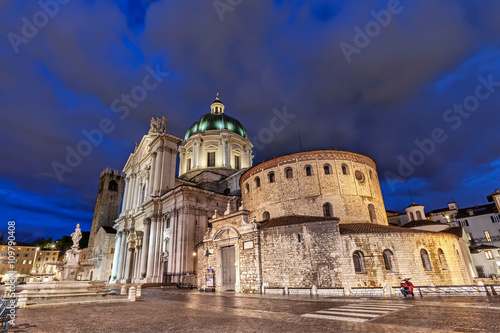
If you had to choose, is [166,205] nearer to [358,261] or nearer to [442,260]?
[358,261]

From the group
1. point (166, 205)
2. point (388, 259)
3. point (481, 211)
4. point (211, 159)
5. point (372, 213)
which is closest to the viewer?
point (388, 259)

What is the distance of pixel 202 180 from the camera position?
139 ft

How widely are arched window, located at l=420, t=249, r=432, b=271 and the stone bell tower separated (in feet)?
206

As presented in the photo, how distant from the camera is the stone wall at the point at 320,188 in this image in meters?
23.4

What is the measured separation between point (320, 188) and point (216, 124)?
3167 cm

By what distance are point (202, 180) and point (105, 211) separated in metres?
34.7

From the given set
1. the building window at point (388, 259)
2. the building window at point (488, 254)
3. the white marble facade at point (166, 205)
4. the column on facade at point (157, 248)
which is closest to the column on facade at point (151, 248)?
the white marble facade at point (166, 205)

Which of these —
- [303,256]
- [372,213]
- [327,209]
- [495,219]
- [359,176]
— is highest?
[359,176]

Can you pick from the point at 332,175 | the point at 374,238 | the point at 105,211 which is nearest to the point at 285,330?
the point at 374,238

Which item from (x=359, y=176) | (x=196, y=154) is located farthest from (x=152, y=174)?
(x=359, y=176)

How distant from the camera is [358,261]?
58.5 feet

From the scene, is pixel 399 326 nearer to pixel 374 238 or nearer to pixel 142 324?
pixel 142 324

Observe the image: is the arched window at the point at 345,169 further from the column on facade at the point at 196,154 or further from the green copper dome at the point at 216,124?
the green copper dome at the point at 216,124

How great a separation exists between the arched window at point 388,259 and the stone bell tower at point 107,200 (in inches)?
2397
